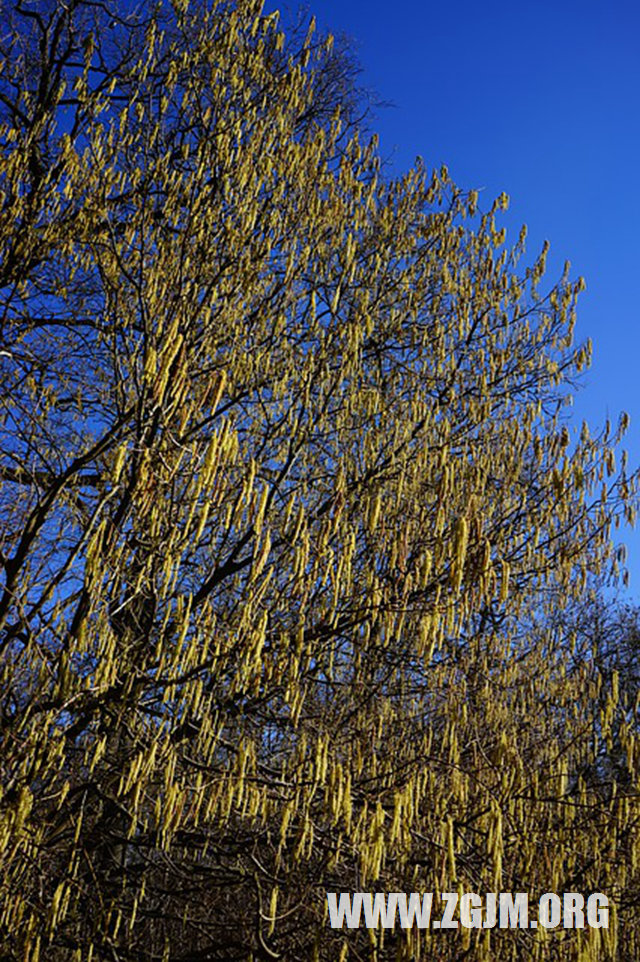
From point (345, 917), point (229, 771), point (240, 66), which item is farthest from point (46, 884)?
point (240, 66)

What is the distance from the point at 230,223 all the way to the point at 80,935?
12.5ft

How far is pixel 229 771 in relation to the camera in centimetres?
331

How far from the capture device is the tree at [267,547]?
321 centimetres

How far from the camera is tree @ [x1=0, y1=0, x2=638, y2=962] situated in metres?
3.21

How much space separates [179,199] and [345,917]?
3.72m

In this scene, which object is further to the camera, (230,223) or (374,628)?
(230,223)

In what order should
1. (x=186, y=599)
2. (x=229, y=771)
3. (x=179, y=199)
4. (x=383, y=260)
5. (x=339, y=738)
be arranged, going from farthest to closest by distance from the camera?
(x=383, y=260) → (x=179, y=199) → (x=339, y=738) → (x=186, y=599) → (x=229, y=771)

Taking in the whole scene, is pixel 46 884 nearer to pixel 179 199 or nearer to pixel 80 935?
pixel 80 935

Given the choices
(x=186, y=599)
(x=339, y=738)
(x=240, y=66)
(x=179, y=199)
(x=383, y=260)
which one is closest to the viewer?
(x=186, y=599)

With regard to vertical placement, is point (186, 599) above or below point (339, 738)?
above

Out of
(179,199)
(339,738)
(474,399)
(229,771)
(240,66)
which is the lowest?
(229,771)

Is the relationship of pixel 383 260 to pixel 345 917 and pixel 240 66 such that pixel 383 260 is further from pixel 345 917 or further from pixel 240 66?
pixel 345 917

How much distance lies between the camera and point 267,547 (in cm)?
301

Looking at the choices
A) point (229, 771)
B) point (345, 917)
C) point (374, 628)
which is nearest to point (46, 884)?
point (229, 771)
